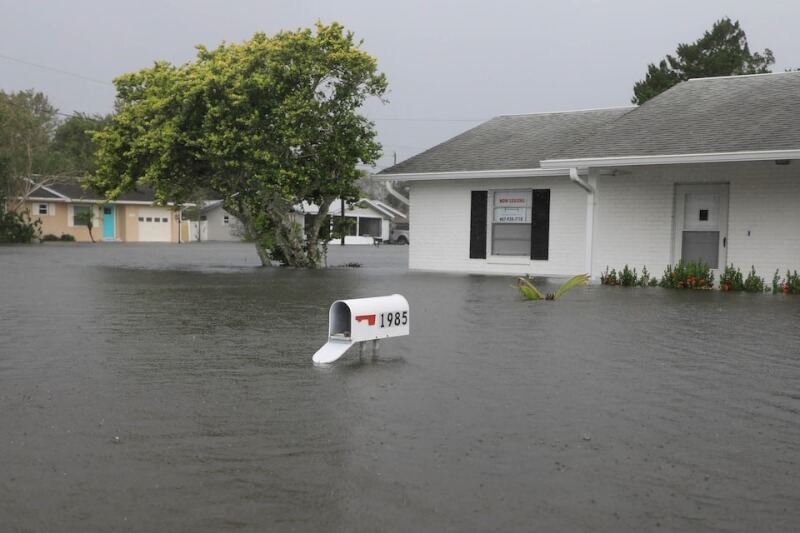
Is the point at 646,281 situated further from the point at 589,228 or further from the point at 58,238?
the point at 58,238

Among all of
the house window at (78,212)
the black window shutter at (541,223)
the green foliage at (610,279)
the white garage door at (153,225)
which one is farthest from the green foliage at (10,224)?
the green foliage at (610,279)

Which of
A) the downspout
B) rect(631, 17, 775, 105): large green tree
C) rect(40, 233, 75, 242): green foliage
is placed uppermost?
rect(631, 17, 775, 105): large green tree

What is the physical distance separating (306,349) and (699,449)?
4779mm

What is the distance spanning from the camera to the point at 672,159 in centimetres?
1658

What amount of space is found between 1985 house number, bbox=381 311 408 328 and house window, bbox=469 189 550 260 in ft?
41.0

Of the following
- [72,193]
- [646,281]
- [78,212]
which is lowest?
[646,281]

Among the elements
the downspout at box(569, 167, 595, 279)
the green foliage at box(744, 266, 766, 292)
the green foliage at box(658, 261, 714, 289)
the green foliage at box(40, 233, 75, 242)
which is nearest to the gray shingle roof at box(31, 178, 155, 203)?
the green foliage at box(40, 233, 75, 242)

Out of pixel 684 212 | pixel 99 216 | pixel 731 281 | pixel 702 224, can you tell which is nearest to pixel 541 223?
pixel 684 212

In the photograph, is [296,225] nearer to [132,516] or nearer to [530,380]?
[530,380]

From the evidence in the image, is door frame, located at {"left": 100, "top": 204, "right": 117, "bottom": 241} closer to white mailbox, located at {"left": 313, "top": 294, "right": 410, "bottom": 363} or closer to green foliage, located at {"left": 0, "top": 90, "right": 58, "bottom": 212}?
green foliage, located at {"left": 0, "top": 90, "right": 58, "bottom": 212}

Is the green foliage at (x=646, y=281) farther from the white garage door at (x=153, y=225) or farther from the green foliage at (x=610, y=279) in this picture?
A: the white garage door at (x=153, y=225)

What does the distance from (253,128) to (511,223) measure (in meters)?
6.93

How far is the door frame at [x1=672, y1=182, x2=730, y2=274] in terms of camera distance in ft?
58.9

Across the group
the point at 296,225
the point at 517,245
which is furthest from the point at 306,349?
the point at 296,225
